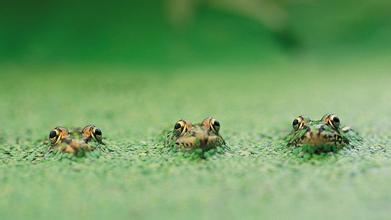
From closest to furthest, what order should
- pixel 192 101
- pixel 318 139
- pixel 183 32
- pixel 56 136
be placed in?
1. pixel 318 139
2. pixel 56 136
3. pixel 192 101
4. pixel 183 32

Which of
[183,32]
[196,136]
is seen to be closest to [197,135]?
[196,136]

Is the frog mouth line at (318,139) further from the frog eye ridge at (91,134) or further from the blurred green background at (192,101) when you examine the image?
→ the frog eye ridge at (91,134)

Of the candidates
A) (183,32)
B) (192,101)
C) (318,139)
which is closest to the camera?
(318,139)

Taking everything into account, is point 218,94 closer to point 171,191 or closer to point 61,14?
point 61,14

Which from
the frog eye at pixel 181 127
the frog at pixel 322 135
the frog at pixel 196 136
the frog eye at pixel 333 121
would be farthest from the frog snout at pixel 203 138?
the frog eye at pixel 333 121

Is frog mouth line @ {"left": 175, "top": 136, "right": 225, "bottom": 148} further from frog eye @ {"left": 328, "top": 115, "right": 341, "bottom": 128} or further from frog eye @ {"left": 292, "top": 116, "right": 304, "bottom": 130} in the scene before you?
frog eye @ {"left": 328, "top": 115, "right": 341, "bottom": 128}

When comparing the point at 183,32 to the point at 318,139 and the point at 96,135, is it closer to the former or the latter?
the point at 96,135

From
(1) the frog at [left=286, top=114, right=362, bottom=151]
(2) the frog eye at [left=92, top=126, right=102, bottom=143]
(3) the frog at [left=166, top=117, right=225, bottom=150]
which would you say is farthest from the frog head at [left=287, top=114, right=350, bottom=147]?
(2) the frog eye at [left=92, top=126, right=102, bottom=143]
